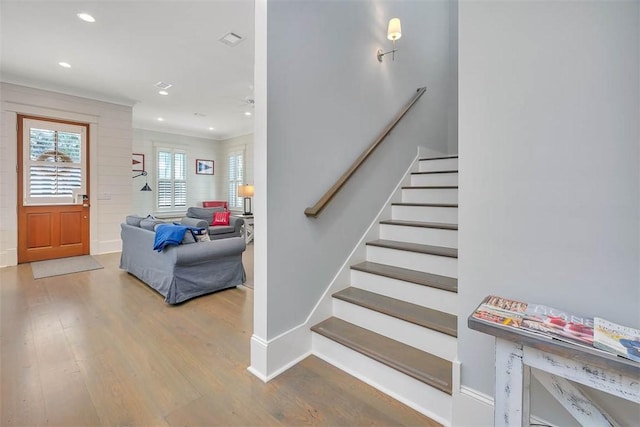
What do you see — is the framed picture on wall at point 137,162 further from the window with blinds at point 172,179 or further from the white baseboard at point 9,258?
the white baseboard at point 9,258

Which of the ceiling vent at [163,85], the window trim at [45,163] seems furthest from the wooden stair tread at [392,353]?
the window trim at [45,163]

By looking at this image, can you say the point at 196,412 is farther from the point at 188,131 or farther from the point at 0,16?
the point at 188,131

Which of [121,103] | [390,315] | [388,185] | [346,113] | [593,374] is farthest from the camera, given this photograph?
[121,103]

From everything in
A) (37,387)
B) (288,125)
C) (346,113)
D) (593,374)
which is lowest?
(37,387)

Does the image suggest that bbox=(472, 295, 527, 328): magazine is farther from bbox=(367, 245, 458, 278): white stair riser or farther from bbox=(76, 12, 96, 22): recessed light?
bbox=(76, 12, 96, 22): recessed light

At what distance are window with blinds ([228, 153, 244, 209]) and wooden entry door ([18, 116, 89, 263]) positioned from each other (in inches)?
142

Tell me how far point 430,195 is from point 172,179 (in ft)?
23.6

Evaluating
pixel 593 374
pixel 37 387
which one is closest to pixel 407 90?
pixel 593 374

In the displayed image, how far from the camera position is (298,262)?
195cm

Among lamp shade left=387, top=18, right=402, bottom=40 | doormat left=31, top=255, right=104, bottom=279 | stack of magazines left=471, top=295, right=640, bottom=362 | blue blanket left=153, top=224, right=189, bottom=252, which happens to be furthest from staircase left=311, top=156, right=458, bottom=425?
doormat left=31, top=255, right=104, bottom=279

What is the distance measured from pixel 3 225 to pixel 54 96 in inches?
87.3

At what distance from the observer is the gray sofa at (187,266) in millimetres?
2957

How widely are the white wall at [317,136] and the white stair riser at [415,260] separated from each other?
24 centimetres

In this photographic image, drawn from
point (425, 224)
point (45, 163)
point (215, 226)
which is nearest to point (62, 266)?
point (45, 163)
